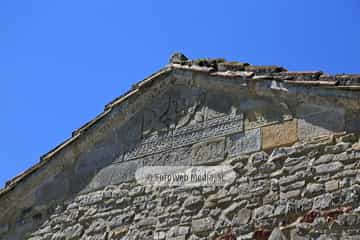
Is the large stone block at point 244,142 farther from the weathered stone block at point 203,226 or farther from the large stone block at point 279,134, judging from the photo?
the weathered stone block at point 203,226

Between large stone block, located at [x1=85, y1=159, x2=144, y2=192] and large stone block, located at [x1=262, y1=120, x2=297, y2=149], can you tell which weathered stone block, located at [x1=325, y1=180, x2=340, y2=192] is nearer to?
large stone block, located at [x1=262, y1=120, x2=297, y2=149]

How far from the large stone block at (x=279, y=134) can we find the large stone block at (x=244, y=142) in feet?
0.26

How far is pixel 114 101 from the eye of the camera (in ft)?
34.8

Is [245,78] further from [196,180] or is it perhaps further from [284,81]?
[196,180]

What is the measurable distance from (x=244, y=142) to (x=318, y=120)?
847 millimetres

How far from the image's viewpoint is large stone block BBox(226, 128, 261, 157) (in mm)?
9328

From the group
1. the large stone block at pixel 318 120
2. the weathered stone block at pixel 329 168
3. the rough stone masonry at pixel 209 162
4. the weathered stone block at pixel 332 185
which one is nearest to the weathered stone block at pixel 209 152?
the rough stone masonry at pixel 209 162

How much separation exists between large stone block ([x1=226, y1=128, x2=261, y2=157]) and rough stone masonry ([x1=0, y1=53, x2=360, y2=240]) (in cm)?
1

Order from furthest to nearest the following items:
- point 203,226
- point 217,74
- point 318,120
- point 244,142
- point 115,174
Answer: point 115,174, point 217,74, point 244,142, point 203,226, point 318,120

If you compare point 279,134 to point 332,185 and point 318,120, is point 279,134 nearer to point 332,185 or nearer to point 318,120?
point 318,120

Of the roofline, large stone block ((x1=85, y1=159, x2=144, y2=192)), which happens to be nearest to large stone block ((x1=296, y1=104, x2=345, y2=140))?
the roofline

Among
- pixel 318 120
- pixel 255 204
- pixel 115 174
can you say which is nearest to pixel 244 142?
pixel 255 204

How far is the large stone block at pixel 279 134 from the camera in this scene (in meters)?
9.09

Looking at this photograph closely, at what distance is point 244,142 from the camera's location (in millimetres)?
9430
